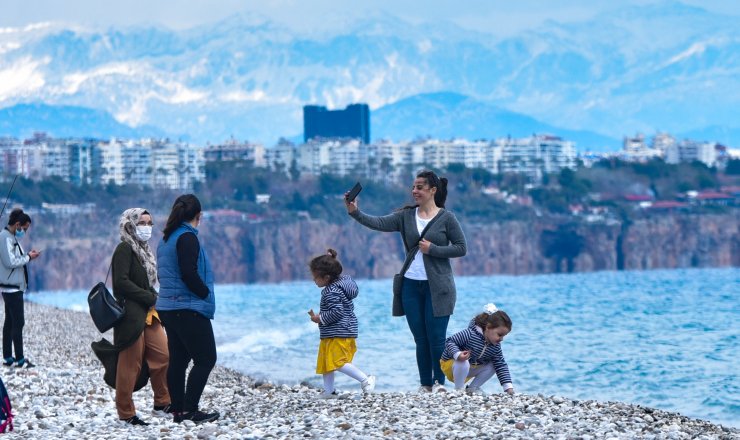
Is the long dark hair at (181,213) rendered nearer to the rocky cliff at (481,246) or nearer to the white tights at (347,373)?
the white tights at (347,373)

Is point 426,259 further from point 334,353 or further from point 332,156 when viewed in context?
point 332,156

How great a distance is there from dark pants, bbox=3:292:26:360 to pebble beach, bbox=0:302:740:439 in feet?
3.65

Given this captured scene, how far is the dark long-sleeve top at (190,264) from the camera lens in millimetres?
9852

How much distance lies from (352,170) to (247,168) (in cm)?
1613

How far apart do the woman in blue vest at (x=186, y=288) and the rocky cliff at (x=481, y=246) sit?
101m

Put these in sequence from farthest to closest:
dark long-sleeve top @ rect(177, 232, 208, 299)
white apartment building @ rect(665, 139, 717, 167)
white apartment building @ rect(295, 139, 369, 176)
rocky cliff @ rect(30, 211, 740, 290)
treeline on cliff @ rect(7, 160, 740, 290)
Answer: white apartment building @ rect(665, 139, 717, 167)
white apartment building @ rect(295, 139, 369, 176)
treeline on cliff @ rect(7, 160, 740, 290)
rocky cliff @ rect(30, 211, 740, 290)
dark long-sleeve top @ rect(177, 232, 208, 299)

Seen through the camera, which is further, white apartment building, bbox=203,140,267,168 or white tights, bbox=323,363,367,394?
white apartment building, bbox=203,140,267,168

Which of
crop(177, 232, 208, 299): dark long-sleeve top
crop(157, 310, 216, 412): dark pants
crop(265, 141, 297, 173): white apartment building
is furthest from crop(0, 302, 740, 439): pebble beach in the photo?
crop(265, 141, 297, 173): white apartment building

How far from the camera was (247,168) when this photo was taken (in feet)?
465

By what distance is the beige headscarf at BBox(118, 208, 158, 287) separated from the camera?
10070mm

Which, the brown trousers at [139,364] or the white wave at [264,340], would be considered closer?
the brown trousers at [139,364]

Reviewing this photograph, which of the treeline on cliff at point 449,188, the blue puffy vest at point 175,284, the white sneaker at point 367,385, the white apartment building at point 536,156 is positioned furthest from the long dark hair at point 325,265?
the white apartment building at point 536,156

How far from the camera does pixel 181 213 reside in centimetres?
1002

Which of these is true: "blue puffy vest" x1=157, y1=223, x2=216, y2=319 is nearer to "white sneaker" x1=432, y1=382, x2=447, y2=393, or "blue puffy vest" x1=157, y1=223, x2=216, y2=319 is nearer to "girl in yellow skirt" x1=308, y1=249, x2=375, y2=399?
"girl in yellow skirt" x1=308, y1=249, x2=375, y2=399
